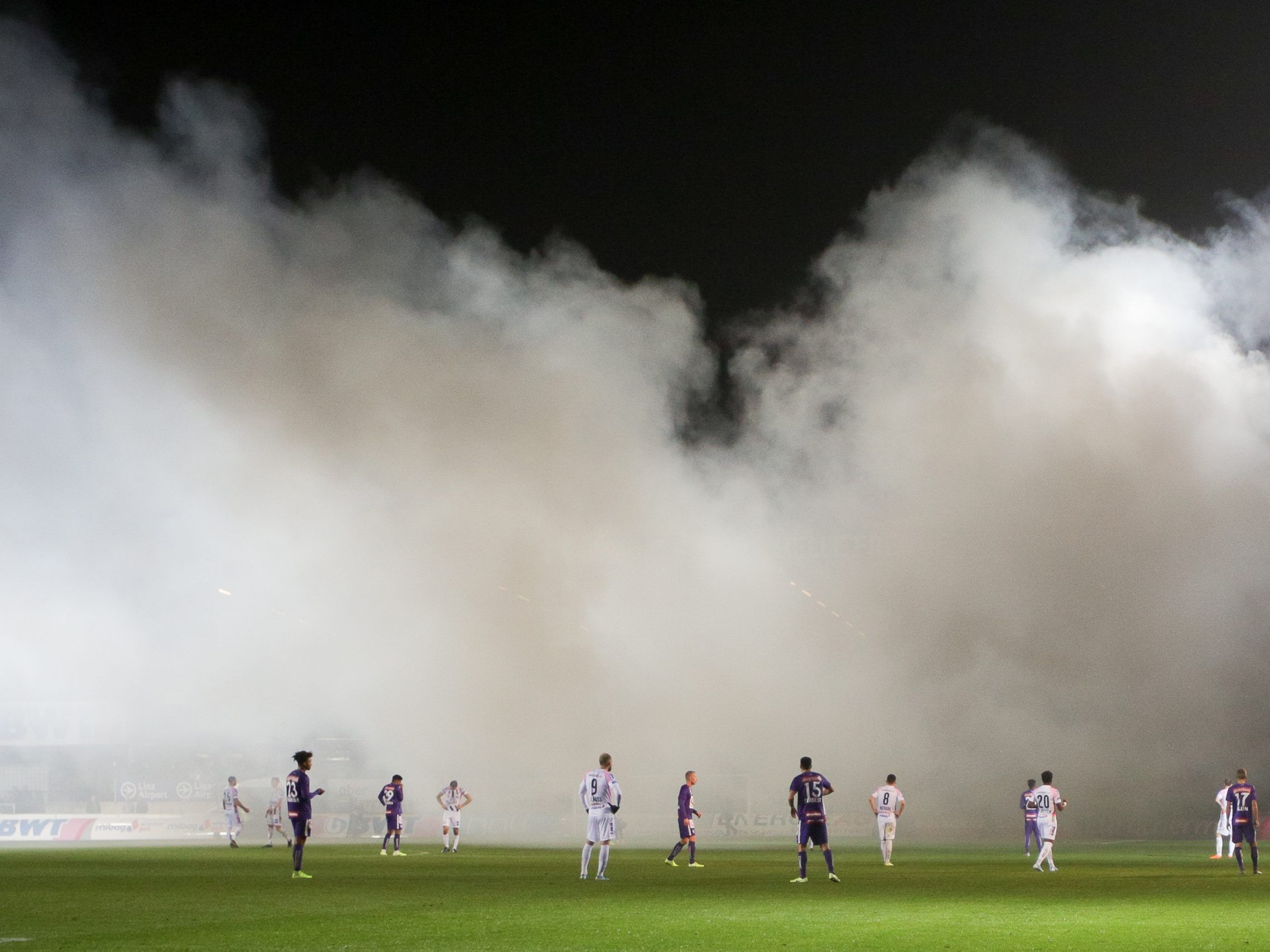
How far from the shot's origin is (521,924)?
15438mm

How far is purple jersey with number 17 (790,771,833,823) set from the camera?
2377 centimetres

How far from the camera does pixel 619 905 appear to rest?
59.9 feet

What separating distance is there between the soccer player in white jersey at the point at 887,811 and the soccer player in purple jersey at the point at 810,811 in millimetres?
6628

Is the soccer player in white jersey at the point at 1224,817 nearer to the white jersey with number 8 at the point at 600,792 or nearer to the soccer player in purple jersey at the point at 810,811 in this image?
the soccer player in purple jersey at the point at 810,811

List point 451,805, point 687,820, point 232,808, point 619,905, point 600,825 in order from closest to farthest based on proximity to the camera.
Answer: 1. point 619,905
2. point 600,825
3. point 687,820
4. point 451,805
5. point 232,808

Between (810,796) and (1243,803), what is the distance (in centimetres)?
981

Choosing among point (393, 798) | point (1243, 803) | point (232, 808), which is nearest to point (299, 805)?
point (393, 798)

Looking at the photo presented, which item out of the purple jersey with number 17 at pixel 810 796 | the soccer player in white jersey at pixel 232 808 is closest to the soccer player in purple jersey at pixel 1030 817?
the purple jersey with number 17 at pixel 810 796

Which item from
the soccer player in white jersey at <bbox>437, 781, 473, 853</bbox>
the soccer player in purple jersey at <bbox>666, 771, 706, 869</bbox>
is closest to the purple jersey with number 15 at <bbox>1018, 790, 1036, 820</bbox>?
the soccer player in purple jersey at <bbox>666, 771, 706, 869</bbox>

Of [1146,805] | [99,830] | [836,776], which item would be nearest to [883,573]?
[836,776]

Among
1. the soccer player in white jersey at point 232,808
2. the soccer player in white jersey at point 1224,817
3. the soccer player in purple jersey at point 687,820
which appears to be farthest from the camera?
the soccer player in white jersey at point 232,808

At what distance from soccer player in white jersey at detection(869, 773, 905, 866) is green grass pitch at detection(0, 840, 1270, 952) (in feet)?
1.86

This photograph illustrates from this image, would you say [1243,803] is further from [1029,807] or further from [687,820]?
[687,820]

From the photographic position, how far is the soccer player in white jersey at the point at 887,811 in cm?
3062
